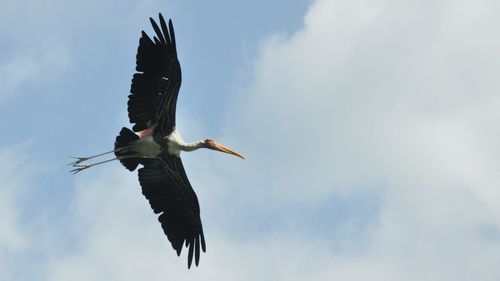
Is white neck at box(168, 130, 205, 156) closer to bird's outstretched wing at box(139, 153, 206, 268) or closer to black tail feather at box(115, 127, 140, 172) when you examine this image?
bird's outstretched wing at box(139, 153, 206, 268)

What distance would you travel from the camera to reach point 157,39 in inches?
1499

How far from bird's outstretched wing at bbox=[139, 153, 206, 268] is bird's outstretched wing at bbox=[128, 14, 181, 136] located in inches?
74.5

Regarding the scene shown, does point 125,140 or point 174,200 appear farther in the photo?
point 174,200

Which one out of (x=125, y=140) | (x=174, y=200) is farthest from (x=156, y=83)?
(x=174, y=200)

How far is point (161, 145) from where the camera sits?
40406 mm

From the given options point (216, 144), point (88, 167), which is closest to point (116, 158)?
point (88, 167)

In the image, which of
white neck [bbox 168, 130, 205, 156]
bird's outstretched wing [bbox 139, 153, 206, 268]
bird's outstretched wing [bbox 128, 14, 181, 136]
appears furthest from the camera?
bird's outstretched wing [bbox 139, 153, 206, 268]

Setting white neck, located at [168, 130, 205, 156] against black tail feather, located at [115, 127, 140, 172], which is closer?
black tail feather, located at [115, 127, 140, 172]

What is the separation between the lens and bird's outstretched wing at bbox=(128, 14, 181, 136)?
38000 mm

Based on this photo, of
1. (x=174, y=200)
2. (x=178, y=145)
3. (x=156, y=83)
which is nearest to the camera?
(x=156, y=83)

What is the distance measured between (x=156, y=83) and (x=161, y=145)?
8.78ft

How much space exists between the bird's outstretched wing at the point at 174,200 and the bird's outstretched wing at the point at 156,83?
1.89 m

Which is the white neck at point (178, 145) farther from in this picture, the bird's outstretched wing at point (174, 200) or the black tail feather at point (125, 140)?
the black tail feather at point (125, 140)

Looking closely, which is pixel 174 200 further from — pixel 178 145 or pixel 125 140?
pixel 125 140
